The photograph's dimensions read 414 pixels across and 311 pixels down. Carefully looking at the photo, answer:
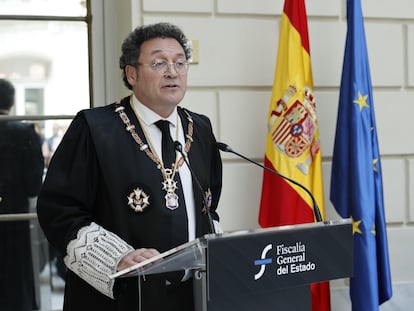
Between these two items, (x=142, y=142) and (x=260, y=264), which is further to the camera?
(x=142, y=142)

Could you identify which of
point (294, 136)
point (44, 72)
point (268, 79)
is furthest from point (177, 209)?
point (44, 72)

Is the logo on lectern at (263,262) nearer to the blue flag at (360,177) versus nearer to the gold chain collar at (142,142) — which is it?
the gold chain collar at (142,142)

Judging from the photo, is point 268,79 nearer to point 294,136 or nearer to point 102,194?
point 294,136

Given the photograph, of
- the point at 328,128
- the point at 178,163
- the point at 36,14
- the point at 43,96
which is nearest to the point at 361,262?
the point at 328,128

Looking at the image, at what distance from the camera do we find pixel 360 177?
11.6 feet

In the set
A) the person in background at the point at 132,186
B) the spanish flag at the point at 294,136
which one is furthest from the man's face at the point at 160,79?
the spanish flag at the point at 294,136

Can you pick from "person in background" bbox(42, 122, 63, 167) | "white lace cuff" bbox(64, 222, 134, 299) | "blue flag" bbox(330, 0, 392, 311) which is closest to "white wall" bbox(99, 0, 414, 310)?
"blue flag" bbox(330, 0, 392, 311)

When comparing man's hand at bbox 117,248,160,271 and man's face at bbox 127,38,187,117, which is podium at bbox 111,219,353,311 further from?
man's face at bbox 127,38,187,117

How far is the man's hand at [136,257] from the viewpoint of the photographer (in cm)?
195

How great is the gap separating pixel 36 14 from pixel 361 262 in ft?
6.83

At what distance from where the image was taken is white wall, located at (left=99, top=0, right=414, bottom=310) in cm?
386

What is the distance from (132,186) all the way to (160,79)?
35cm

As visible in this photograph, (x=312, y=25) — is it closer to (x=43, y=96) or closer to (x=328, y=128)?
(x=328, y=128)

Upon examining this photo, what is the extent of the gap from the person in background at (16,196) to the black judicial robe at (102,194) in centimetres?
160
